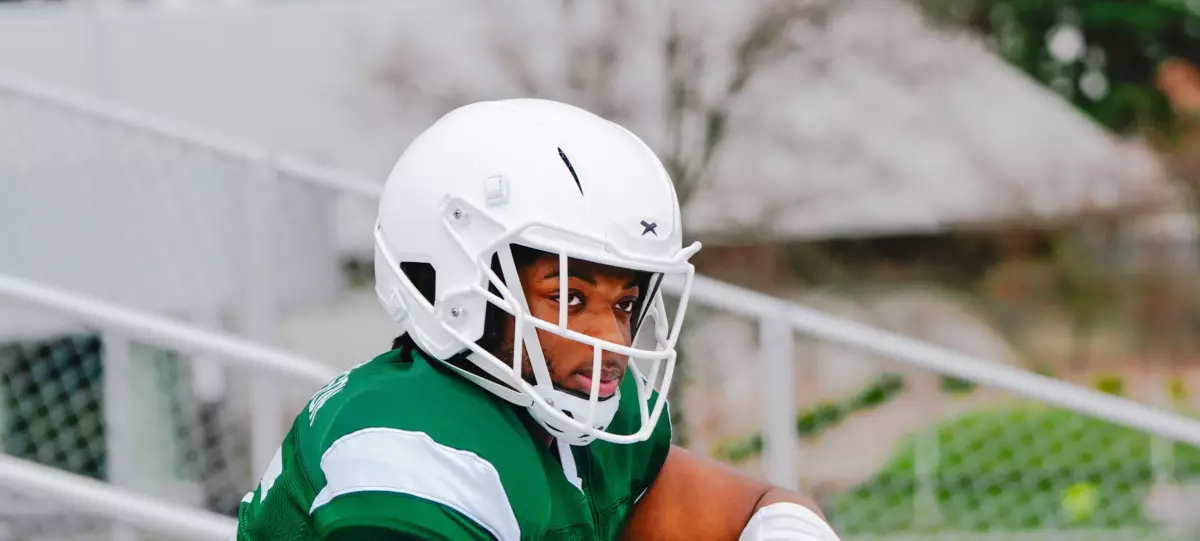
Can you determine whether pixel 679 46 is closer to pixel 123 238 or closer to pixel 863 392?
pixel 863 392

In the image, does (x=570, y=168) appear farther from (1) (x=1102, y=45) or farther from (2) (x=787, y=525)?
(1) (x=1102, y=45)

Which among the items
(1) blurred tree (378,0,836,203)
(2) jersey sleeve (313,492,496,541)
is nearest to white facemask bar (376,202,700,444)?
(2) jersey sleeve (313,492,496,541)

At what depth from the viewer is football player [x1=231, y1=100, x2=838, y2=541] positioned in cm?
125

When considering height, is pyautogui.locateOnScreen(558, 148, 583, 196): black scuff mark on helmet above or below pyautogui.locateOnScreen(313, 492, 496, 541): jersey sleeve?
above

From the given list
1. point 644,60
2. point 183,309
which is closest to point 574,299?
point 183,309

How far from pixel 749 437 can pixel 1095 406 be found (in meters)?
2.87

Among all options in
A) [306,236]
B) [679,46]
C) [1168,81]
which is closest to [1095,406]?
[306,236]

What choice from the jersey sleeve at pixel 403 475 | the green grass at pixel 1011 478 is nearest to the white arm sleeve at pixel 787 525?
the jersey sleeve at pixel 403 475

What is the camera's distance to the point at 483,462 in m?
1.27

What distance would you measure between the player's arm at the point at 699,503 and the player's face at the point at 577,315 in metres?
0.28

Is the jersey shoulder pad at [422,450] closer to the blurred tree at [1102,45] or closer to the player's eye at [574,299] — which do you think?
the player's eye at [574,299]

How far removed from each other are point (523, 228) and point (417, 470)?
0.30m

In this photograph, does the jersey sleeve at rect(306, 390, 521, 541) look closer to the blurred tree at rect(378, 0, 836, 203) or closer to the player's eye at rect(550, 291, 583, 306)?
the player's eye at rect(550, 291, 583, 306)

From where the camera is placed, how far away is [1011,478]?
5.45m
